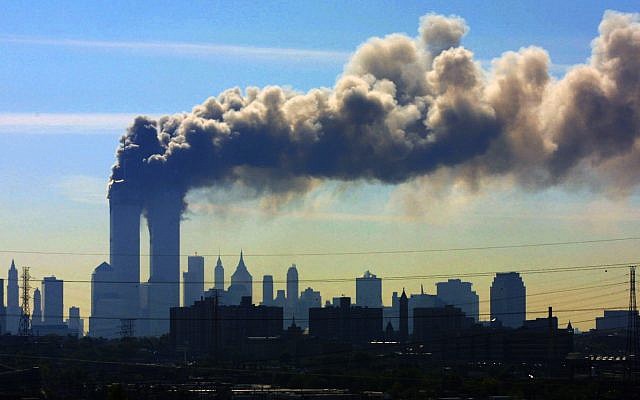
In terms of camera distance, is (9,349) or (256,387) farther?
(9,349)

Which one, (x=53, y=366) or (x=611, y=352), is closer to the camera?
(x=53, y=366)

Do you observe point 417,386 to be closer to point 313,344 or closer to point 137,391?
point 137,391

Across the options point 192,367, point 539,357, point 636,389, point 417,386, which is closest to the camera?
point 636,389

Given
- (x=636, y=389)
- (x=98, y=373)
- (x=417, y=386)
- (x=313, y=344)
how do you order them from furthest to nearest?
(x=313, y=344) → (x=98, y=373) → (x=417, y=386) → (x=636, y=389)

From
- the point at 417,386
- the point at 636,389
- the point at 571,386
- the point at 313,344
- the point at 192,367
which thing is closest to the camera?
the point at 636,389

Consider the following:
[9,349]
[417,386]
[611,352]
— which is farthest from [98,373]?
[611,352]

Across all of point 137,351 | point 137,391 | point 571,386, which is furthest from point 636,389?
point 137,351

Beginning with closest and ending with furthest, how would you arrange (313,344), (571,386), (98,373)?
(571,386), (98,373), (313,344)

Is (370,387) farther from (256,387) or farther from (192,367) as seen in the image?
(192,367)

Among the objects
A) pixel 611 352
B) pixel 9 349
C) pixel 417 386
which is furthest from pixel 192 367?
pixel 611 352
